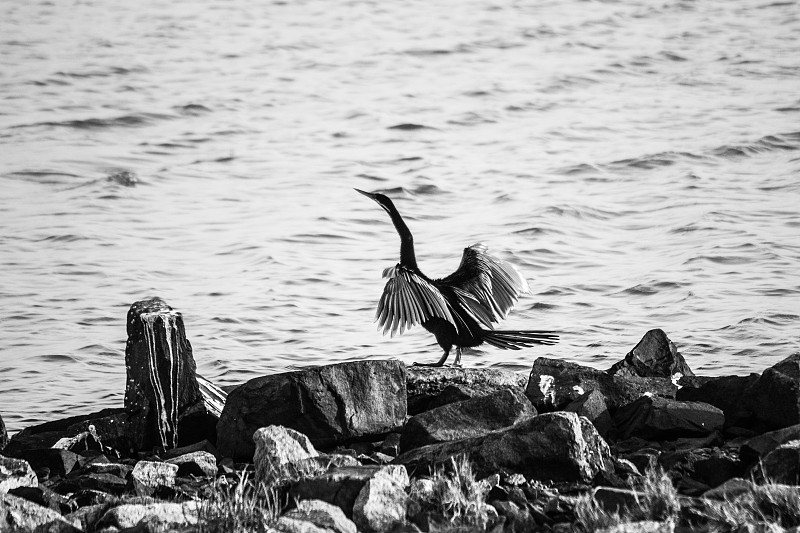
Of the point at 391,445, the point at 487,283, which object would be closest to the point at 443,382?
the point at 391,445

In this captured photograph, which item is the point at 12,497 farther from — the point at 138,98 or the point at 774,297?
the point at 138,98

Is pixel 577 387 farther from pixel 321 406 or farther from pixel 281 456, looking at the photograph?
pixel 281 456

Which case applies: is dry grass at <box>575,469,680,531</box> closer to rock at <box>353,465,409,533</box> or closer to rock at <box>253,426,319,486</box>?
rock at <box>353,465,409,533</box>

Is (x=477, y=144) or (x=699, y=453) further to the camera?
(x=477, y=144)

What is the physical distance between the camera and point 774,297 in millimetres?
11977

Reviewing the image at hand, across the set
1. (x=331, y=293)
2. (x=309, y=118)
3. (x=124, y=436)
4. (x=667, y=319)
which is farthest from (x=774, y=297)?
(x=309, y=118)

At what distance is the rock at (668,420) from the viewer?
22.6 ft

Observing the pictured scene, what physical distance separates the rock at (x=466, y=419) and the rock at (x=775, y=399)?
1.31m

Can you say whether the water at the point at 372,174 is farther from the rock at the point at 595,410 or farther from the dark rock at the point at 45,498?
the dark rock at the point at 45,498

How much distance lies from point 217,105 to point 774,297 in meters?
11.2

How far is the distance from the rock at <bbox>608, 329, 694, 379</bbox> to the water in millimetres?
1410

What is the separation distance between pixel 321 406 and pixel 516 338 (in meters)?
2.06

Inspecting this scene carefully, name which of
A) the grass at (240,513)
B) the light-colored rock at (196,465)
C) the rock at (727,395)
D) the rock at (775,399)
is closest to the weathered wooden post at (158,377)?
the light-colored rock at (196,465)

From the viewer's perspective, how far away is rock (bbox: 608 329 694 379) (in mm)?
8602
